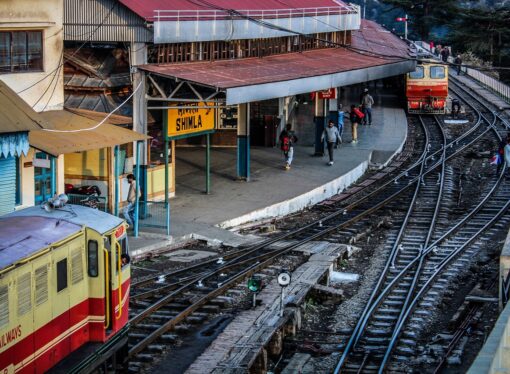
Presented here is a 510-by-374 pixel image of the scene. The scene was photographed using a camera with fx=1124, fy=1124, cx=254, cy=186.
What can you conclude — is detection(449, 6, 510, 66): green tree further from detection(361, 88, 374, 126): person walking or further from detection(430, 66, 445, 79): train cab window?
detection(361, 88, 374, 126): person walking

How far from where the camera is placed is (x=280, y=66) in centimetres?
3300

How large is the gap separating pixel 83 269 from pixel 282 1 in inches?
1032

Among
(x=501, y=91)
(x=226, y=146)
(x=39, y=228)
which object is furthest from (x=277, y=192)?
(x=501, y=91)

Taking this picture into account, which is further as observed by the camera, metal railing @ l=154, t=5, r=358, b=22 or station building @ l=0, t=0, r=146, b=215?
metal railing @ l=154, t=5, r=358, b=22

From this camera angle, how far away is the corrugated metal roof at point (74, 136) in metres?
20.9

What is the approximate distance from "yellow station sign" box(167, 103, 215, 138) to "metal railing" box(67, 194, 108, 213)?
358 centimetres

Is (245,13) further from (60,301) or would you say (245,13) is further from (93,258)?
(60,301)

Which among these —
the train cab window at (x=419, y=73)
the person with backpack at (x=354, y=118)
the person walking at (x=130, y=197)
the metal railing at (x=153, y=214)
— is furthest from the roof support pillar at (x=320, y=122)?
the person walking at (x=130, y=197)

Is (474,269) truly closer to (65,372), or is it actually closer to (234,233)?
(234,233)

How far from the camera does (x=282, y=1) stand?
3881 centimetres

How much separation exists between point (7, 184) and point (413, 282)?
315 inches

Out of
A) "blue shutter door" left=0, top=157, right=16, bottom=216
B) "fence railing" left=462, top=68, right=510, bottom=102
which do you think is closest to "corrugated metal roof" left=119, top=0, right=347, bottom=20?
"blue shutter door" left=0, top=157, right=16, bottom=216

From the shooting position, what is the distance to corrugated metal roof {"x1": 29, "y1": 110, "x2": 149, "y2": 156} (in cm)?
2092

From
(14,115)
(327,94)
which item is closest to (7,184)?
(14,115)
